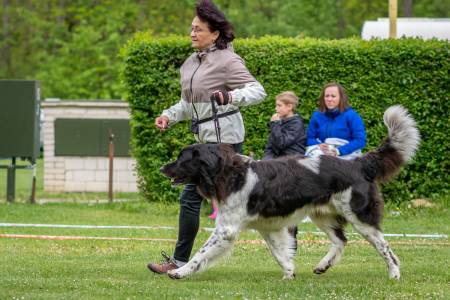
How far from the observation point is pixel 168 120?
822 cm

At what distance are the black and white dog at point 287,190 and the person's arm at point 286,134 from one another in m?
2.28

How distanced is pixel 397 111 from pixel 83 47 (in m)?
26.4

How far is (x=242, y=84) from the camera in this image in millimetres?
7922

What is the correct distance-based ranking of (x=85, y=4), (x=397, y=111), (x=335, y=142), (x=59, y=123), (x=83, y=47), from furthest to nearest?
(x=85, y=4), (x=83, y=47), (x=59, y=123), (x=335, y=142), (x=397, y=111)

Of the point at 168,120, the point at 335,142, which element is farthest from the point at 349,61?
the point at 168,120

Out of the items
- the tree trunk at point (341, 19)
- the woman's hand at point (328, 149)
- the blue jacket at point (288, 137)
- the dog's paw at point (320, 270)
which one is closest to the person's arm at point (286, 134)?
the blue jacket at point (288, 137)

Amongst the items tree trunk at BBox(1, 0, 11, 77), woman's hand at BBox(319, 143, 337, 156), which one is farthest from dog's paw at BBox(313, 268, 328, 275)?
tree trunk at BBox(1, 0, 11, 77)

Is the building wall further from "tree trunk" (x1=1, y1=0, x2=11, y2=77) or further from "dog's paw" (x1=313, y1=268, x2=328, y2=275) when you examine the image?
"tree trunk" (x1=1, y1=0, x2=11, y2=77)

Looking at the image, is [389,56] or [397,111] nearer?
[397,111]

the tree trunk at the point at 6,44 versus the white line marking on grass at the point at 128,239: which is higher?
the tree trunk at the point at 6,44

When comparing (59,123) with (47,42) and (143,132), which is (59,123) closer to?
(143,132)

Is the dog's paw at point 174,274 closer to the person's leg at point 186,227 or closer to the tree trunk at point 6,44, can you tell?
the person's leg at point 186,227

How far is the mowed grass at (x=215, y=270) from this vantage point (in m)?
7.01

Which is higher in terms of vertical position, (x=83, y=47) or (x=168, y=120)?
(x=83, y=47)
